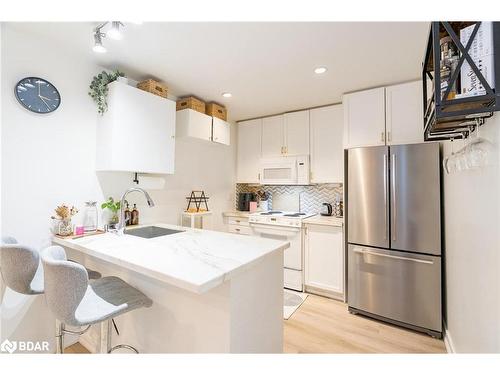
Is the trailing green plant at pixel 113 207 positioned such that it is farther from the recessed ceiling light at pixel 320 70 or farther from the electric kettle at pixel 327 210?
the electric kettle at pixel 327 210

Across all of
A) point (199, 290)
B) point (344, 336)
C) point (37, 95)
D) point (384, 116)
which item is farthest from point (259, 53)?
point (344, 336)

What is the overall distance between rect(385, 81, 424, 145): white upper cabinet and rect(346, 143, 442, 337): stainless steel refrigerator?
271mm

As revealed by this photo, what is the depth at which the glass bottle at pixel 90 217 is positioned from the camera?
1.94 m

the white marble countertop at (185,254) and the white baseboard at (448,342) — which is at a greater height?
the white marble countertop at (185,254)

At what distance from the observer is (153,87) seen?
2303 mm

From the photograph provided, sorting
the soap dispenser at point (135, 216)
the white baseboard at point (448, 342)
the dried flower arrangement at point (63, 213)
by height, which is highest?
the dried flower arrangement at point (63, 213)

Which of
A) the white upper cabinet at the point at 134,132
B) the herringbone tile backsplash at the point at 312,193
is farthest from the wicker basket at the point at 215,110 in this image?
the herringbone tile backsplash at the point at 312,193

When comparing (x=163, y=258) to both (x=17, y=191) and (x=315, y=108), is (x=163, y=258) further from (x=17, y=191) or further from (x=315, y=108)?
(x=315, y=108)

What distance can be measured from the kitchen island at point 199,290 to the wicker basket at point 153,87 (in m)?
1.46

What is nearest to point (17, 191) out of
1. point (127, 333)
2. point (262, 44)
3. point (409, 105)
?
point (127, 333)

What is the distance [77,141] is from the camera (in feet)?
6.47

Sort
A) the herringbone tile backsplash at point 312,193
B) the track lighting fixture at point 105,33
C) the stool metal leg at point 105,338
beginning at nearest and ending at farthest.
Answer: the stool metal leg at point 105,338
the track lighting fixture at point 105,33
the herringbone tile backsplash at point 312,193

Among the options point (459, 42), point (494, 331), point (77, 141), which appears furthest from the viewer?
point (77, 141)
